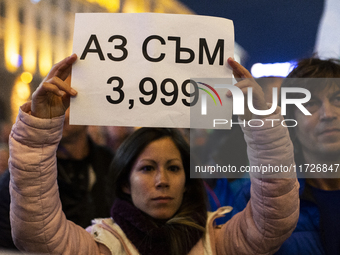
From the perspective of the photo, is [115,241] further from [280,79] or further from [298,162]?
[280,79]

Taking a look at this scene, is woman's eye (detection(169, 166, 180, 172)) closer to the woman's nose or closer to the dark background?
the woman's nose

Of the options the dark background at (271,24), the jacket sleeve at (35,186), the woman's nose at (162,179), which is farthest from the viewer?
the dark background at (271,24)

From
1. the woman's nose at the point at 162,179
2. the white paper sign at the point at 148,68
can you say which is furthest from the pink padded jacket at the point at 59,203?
the woman's nose at the point at 162,179

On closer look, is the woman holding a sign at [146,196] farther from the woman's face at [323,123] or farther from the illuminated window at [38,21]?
the illuminated window at [38,21]

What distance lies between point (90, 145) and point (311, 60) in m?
1.03

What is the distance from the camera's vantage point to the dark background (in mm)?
1156

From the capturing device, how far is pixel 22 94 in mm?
1166

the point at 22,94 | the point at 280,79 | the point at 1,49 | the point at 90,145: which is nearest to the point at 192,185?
the point at 90,145

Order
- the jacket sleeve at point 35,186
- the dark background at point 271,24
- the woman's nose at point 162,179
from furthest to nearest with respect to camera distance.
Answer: the dark background at point 271,24, the woman's nose at point 162,179, the jacket sleeve at point 35,186

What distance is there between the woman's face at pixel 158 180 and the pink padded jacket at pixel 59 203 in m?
0.17

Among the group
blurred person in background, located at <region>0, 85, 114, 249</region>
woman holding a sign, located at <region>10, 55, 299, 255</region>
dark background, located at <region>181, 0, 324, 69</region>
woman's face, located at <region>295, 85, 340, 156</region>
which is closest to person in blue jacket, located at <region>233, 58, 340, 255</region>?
woman's face, located at <region>295, 85, 340, 156</region>

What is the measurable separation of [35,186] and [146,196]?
404mm

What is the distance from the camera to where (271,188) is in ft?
2.85

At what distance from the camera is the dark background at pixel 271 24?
3.79 ft
